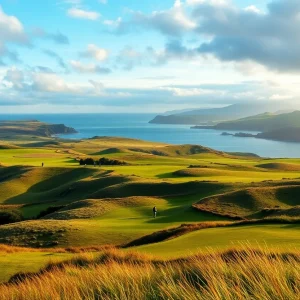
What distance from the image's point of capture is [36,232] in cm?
2625

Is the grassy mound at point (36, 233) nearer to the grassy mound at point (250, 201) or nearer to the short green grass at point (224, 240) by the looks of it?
the short green grass at point (224, 240)

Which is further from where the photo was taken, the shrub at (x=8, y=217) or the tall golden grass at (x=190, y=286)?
the shrub at (x=8, y=217)

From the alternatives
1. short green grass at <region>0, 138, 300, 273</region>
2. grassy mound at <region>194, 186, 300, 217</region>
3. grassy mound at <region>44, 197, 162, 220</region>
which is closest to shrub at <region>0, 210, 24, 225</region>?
short green grass at <region>0, 138, 300, 273</region>

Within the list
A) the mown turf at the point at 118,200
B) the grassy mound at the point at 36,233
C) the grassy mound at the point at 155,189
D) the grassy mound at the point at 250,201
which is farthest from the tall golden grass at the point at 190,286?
the grassy mound at the point at 155,189

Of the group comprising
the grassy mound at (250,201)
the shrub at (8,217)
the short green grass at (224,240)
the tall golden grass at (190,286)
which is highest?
the tall golden grass at (190,286)

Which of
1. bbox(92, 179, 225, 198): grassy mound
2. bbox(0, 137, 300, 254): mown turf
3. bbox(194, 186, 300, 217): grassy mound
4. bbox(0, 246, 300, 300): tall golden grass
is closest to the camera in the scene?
bbox(0, 246, 300, 300): tall golden grass

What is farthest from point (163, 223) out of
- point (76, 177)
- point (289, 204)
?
point (76, 177)

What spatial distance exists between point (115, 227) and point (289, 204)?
1583 centimetres

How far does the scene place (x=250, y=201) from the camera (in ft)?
115

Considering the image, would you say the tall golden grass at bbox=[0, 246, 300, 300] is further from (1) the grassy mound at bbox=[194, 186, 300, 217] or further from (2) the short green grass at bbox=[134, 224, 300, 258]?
(1) the grassy mound at bbox=[194, 186, 300, 217]

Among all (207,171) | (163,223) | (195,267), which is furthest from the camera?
(207,171)

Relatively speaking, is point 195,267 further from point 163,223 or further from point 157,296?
point 163,223

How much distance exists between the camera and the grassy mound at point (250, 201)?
3291 centimetres

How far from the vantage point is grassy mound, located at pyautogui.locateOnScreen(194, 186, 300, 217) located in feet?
108
